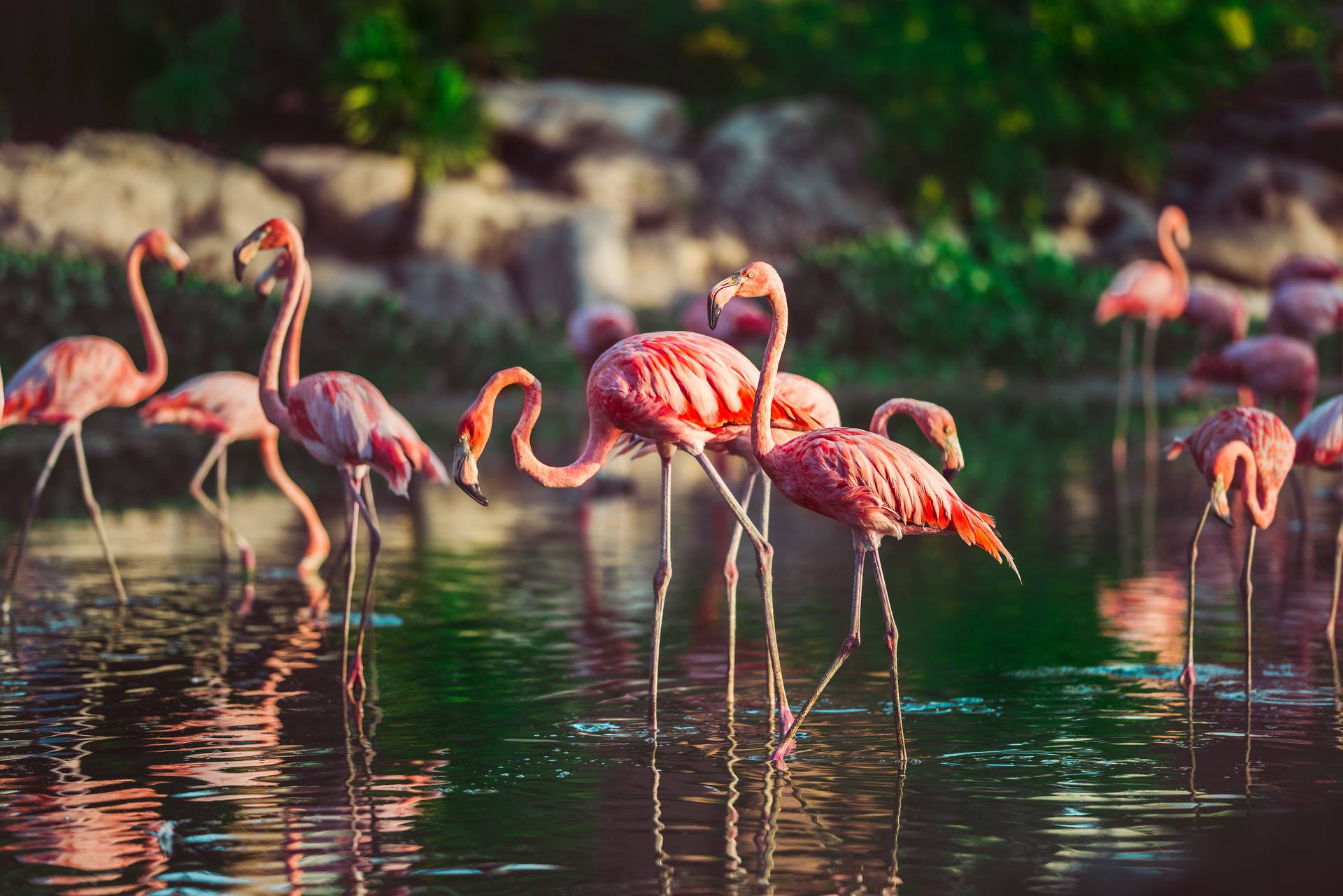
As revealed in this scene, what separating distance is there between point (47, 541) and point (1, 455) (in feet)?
15.2

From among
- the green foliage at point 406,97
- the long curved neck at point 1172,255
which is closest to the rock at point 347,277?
the green foliage at point 406,97

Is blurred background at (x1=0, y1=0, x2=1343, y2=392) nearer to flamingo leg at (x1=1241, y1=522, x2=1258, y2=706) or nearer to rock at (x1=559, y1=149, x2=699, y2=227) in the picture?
rock at (x1=559, y1=149, x2=699, y2=227)

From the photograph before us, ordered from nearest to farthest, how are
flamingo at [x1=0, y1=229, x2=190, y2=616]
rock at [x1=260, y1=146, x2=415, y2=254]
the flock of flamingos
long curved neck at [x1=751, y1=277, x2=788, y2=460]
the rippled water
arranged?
the rippled water, the flock of flamingos, long curved neck at [x1=751, y1=277, x2=788, y2=460], flamingo at [x1=0, y1=229, x2=190, y2=616], rock at [x1=260, y1=146, x2=415, y2=254]

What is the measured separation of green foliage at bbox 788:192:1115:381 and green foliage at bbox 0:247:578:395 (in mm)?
3776

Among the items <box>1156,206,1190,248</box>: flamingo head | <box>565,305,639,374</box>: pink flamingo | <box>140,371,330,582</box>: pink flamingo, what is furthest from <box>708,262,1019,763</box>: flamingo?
<box>1156,206,1190,248</box>: flamingo head

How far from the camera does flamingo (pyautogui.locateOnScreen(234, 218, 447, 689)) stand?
6.83 metres

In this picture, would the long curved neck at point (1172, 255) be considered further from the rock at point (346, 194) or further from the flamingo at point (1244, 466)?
the rock at point (346, 194)

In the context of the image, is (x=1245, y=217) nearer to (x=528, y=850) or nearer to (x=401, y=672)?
(x=401, y=672)

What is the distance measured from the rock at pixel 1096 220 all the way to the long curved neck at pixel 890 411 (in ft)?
66.3

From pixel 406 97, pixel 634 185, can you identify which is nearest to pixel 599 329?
pixel 406 97

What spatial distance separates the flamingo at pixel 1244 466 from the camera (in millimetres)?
6145

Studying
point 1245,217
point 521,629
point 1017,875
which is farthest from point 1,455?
point 1245,217

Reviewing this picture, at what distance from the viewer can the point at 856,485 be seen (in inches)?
212

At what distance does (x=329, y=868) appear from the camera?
174 inches
